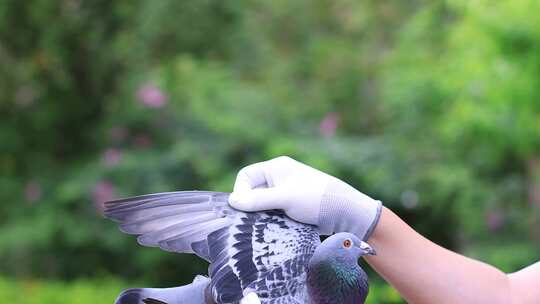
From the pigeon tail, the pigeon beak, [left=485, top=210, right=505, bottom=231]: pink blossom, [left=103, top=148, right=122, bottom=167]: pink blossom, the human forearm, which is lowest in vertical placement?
[left=485, top=210, right=505, bottom=231]: pink blossom

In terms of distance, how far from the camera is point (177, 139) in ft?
18.2

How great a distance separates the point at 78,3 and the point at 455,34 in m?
2.65

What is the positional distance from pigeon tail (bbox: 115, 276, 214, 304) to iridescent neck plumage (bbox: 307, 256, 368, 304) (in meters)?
0.20

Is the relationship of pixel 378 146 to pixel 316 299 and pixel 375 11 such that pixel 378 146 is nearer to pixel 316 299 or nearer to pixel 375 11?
pixel 375 11

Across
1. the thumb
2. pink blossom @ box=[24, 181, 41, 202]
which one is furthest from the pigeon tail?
pink blossom @ box=[24, 181, 41, 202]

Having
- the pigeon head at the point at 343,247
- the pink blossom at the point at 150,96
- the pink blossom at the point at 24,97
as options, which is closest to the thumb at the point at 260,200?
the pigeon head at the point at 343,247

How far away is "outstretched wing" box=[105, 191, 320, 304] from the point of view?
138 cm

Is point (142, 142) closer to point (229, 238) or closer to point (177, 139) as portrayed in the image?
point (177, 139)

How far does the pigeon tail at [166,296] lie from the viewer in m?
1.42

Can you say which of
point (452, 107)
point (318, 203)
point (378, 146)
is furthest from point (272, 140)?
point (318, 203)

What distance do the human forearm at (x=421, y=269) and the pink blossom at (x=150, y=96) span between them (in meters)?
4.17

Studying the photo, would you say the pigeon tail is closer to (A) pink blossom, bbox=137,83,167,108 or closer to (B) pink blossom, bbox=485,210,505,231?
(B) pink blossom, bbox=485,210,505,231

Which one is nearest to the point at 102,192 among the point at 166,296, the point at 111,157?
the point at 111,157

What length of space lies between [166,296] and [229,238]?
0.52 feet
